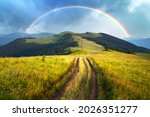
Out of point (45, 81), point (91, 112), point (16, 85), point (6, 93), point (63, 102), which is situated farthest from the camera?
point (45, 81)

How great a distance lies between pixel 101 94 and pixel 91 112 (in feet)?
12.4

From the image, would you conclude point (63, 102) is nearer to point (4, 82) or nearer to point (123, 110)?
point (123, 110)

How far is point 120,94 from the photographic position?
1518 cm

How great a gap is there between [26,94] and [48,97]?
129cm

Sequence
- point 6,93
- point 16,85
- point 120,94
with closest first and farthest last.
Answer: point 6,93
point 120,94
point 16,85

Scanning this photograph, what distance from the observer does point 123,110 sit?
488 inches

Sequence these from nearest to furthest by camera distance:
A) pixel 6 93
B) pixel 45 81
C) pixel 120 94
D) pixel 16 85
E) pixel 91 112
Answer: pixel 91 112 → pixel 6 93 → pixel 120 94 → pixel 16 85 → pixel 45 81

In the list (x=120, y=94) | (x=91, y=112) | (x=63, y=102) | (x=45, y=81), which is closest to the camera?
(x=91, y=112)

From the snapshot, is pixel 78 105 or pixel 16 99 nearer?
pixel 78 105

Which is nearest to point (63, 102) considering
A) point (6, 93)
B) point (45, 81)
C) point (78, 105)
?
point (78, 105)

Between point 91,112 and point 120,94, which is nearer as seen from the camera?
point 91,112

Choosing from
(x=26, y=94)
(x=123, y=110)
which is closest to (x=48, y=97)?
(x=26, y=94)

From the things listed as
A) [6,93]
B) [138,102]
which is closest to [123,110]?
[138,102]

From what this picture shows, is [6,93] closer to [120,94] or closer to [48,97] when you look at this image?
[48,97]
